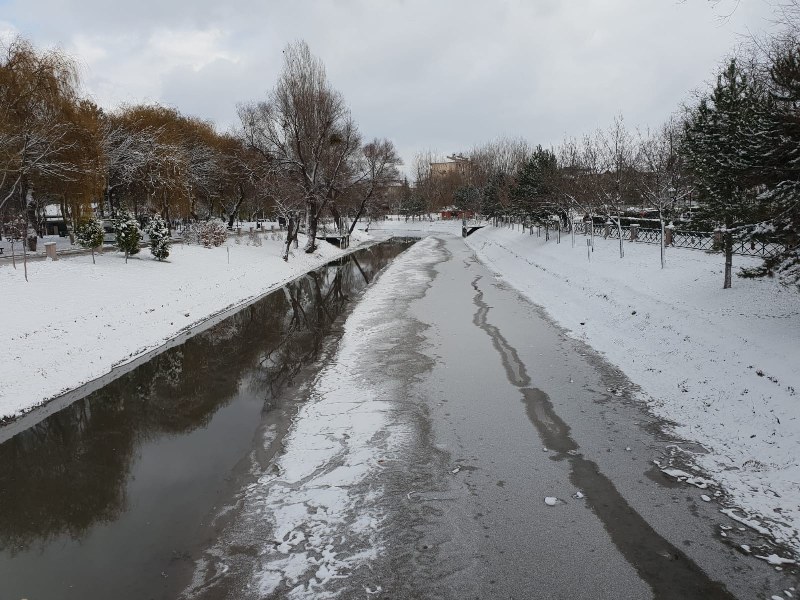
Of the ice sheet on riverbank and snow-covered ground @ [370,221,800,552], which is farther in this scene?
snow-covered ground @ [370,221,800,552]

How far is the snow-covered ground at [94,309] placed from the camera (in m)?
12.1

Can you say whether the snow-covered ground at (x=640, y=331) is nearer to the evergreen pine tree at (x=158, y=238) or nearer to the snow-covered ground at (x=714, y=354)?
the snow-covered ground at (x=714, y=354)

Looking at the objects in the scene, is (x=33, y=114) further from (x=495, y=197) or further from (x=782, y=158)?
(x=495, y=197)

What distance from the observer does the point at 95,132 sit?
2678cm

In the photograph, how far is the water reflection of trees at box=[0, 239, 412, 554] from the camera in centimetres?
704

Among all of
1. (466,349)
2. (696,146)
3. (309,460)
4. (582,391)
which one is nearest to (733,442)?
(582,391)

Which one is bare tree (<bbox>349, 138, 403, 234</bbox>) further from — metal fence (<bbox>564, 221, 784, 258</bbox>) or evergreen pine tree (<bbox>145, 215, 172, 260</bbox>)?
evergreen pine tree (<bbox>145, 215, 172, 260</bbox>)

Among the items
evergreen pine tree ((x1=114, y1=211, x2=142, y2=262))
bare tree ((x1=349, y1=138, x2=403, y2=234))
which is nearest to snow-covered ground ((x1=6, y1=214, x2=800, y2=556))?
evergreen pine tree ((x1=114, y1=211, x2=142, y2=262))

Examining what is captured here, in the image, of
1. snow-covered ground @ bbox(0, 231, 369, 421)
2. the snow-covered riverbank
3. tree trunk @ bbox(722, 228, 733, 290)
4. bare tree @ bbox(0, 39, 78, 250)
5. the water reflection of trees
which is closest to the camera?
the water reflection of trees

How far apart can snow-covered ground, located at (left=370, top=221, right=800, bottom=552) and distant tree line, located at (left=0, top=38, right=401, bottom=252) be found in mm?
21826

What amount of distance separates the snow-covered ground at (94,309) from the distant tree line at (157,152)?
16.0 feet

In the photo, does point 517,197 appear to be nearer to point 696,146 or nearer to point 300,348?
point 696,146

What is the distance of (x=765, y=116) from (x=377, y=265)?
98.6 ft

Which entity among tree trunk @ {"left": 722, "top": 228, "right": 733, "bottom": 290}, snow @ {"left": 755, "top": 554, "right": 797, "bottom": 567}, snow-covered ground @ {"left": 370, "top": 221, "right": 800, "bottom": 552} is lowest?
snow @ {"left": 755, "top": 554, "right": 797, "bottom": 567}
